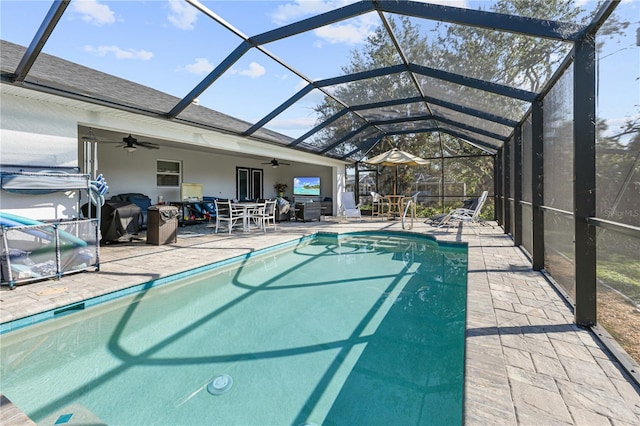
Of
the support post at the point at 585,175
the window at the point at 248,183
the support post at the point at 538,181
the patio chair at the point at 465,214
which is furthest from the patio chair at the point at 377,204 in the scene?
the support post at the point at 585,175

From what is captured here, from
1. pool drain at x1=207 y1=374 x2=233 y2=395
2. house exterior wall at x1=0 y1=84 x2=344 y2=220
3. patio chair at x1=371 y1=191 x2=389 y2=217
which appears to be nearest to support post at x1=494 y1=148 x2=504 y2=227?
patio chair at x1=371 y1=191 x2=389 y2=217

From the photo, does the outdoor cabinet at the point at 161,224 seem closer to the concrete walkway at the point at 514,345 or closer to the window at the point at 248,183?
the concrete walkway at the point at 514,345

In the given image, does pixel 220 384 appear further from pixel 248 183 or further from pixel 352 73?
pixel 248 183

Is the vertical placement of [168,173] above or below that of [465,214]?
above

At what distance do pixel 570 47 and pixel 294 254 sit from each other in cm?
525

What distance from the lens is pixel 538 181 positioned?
420 cm

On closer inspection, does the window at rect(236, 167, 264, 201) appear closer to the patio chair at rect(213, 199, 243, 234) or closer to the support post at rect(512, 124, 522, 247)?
the patio chair at rect(213, 199, 243, 234)

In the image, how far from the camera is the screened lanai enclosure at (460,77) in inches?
90.3

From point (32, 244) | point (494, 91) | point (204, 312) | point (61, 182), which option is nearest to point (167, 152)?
point (61, 182)

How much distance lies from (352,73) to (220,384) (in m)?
5.64

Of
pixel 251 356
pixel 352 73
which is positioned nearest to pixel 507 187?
pixel 352 73

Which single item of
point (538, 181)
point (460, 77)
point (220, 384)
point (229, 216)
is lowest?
point (220, 384)

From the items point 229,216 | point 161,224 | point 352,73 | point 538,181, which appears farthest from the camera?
point 229,216

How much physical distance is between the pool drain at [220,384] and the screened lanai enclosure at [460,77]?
261cm
